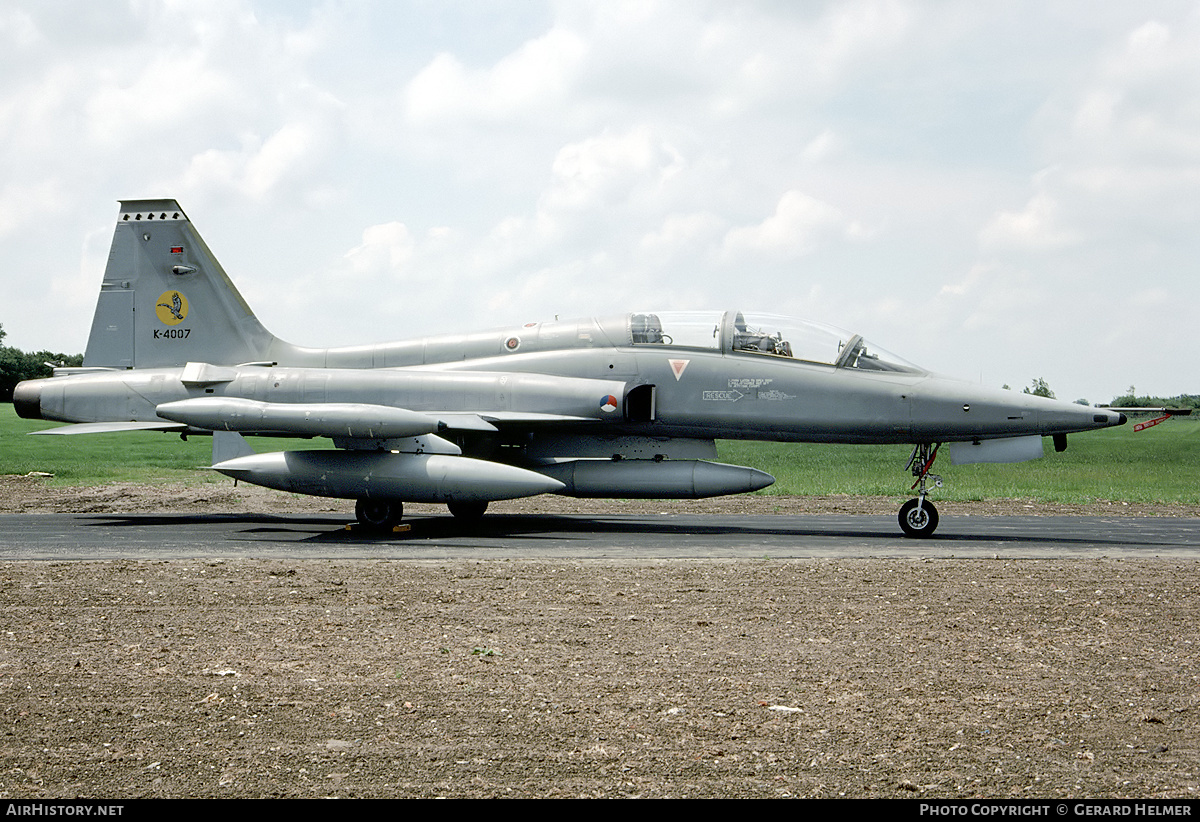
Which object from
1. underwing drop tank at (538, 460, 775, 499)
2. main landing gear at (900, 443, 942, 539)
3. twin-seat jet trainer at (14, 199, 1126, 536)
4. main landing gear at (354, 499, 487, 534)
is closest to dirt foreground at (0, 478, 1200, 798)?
main landing gear at (900, 443, 942, 539)

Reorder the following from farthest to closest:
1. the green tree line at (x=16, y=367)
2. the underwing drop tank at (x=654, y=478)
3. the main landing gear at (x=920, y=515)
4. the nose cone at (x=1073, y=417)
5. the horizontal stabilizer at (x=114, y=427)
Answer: the green tree line at (x=16, y=367) → the horizontal stabilizer at (x=114, y=427) → the underwing drop tank at (x=654, y=478) → the main landing gear at (x=920, y=515) → the nose cone at (x=1073, y=417)

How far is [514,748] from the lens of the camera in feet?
15.5

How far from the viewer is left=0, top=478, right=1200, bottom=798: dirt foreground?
14.5 ft

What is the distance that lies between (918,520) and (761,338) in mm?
3637

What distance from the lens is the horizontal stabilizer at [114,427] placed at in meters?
16.4

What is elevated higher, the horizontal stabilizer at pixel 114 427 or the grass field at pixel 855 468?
the horizontal stabilizer at pixel 114 427

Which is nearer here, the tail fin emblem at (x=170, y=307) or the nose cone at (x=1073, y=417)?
the nose cone at (x=1073, y=417)

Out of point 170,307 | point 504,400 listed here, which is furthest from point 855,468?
point 170,307

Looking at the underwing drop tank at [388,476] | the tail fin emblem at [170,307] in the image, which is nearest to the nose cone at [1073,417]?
the underwing drop tank at [388,476]

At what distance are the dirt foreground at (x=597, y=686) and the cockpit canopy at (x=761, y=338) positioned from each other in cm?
571

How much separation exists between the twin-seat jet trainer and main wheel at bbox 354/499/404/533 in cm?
2

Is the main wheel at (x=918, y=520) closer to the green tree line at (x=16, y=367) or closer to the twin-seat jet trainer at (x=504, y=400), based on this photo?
the twin-seat jet trainer at (x=504, y=400)

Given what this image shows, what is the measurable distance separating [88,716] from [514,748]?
2318 mm

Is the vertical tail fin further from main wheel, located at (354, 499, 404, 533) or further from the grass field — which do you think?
the grass field
